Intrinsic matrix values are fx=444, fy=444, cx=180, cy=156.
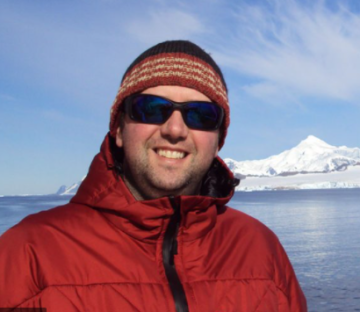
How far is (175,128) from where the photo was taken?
219 cm

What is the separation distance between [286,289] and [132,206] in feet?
3.20

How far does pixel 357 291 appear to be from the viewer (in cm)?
1124

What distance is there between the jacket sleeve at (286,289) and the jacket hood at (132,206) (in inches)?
17.9

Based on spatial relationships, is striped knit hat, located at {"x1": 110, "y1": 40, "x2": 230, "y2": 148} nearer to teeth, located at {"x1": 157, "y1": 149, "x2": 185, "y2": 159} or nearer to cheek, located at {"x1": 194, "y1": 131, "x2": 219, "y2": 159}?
cheek, located at {"x1": 194, "y1": 131, "x2": 219, "y2": 159}

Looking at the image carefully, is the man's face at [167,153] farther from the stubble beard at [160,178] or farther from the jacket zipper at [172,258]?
the jacket zipper at [172,258]

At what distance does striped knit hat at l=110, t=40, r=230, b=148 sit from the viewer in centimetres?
221

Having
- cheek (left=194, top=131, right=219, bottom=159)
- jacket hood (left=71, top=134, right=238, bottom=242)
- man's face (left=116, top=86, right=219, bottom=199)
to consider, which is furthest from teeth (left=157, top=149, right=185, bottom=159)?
jacket hood (left=71, top=134, right=238, bottom=242)

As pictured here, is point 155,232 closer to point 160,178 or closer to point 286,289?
point 160,178

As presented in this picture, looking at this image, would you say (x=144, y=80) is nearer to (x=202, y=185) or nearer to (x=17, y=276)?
(x=202, y=185)

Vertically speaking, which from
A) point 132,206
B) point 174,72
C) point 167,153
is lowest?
point 132,206

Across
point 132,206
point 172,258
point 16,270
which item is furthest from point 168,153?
point 16,270

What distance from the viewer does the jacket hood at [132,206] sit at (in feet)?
A: 6.65

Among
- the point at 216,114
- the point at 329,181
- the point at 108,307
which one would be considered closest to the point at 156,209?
the point at 108,307

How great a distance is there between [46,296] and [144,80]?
1.09 meters
